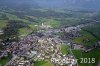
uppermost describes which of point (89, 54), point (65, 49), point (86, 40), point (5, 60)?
point (5, 60)

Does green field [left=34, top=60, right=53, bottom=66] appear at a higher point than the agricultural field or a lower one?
higher

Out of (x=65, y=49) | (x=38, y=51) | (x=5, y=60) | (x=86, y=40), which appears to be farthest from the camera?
(x=86, y=40)

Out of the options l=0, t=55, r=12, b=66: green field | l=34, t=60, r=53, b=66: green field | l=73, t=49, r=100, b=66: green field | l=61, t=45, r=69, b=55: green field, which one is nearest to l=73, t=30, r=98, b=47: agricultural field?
l=61, t=45, r=69, b=55: green field

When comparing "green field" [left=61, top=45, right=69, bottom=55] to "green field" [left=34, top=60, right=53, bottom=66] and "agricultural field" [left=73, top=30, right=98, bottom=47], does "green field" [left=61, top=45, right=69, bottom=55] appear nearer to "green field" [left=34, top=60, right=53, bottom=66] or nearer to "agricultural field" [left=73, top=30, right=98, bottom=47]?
"agricultural field" [left=73, top=30, right=98, bottom=47]

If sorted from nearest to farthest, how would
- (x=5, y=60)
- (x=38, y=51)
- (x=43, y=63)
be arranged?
(x=43, y=63) < (x=5, y=60) < (x=38, y=51)

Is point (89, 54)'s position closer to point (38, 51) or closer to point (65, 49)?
point (65, 49)

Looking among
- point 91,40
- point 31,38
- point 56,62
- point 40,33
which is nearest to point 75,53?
point 56,62

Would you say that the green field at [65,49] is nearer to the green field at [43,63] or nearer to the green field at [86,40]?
the green field at [86,40]

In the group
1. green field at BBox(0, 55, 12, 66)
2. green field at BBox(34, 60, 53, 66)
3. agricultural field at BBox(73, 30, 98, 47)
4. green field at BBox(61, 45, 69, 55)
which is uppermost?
green field at BBox(34, 60, 53, 66)

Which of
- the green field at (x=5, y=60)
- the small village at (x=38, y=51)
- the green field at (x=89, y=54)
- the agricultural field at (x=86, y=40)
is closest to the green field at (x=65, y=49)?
the small village at (x=38, y=51)

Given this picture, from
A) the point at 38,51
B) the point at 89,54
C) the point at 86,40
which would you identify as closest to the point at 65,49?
the point at 89,54

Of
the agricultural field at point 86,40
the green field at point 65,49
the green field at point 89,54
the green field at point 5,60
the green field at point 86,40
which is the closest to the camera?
the green field at point 5,60

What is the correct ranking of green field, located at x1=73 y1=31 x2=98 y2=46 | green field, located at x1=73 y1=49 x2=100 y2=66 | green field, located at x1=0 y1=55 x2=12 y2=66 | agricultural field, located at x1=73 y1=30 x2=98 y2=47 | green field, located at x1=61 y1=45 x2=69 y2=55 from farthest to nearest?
green field, located at x1=73 y1=31 x2=98 y2=46 < agricultural field, located at x1=73 y1=30 x2=98 y2=47 < green field, located at x1=61 y1=45 x2=69 y2=55 < green field, located at x1=73 y1=49 x2=100 y2=66 < green field, located at x1=0 y1=55 x2=12 y2=66
